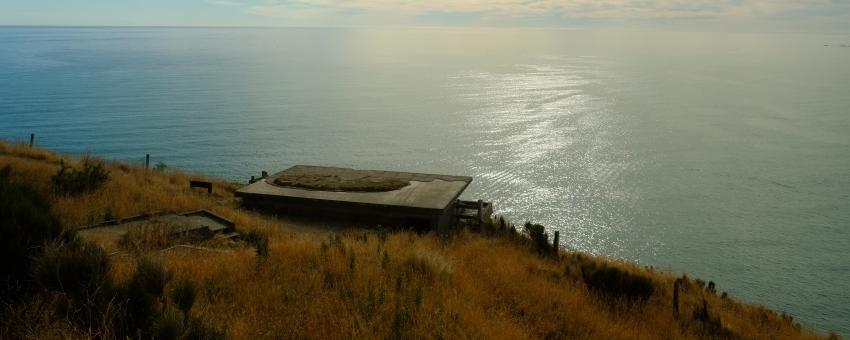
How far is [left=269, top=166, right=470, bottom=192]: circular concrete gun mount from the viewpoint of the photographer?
70.5ft

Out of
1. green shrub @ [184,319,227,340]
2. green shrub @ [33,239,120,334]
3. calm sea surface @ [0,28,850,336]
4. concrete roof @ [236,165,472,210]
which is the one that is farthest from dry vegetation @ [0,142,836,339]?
calm sea surface @ [0,28,850,336]

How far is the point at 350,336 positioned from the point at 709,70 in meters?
152

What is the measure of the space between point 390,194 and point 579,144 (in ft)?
140

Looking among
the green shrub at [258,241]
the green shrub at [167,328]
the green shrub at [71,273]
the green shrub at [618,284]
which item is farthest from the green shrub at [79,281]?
the green shrub at [618,284]

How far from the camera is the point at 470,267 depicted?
14.0 meters

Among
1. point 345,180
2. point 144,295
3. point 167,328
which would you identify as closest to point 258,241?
point 144,295

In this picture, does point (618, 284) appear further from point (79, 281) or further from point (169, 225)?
point (79, 281)

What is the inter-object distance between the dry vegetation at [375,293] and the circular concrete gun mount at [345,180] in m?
3.07

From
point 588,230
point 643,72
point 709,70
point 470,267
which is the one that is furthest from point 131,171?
point 709,70

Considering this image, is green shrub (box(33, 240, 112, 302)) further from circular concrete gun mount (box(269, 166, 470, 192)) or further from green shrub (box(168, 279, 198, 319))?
circular concrete gun mount (box(269, 166, 470, 192))

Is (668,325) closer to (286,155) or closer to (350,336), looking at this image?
(350,336)

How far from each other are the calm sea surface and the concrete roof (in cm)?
1582

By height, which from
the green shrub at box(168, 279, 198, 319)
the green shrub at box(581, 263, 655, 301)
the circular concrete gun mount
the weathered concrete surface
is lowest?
the green shrub at box(581, 263, 655, 301)

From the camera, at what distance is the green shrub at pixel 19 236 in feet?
24.5
